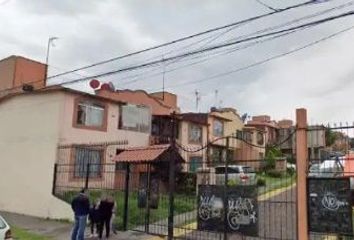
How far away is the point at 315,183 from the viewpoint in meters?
11.0

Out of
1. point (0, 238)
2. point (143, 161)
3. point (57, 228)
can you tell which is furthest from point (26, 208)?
point (0, 238)

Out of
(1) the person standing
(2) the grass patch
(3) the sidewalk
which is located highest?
(1) the person standing

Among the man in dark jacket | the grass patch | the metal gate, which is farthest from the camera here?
the grass patch

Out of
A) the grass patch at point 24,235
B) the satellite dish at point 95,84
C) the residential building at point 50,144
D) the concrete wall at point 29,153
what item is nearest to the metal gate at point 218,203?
the grass patch at point 24,235

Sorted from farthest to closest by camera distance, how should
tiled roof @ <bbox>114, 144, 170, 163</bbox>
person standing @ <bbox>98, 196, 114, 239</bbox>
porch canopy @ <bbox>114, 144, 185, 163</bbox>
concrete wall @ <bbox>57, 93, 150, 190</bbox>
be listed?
concrete wall @ <bbox>57, 93, 150, 190</bbox>
person standing @ <bbox>98, 196, 114, 239</bbox>
tiled roof @ <bbox>114, 144, 170, 163</bbox>
porch canopy @ <bbox>114, 144, 185, 163</bbox>

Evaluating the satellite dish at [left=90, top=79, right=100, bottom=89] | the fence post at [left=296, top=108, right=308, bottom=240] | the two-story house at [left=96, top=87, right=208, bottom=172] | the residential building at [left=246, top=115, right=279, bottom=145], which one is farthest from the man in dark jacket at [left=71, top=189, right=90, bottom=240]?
the residential building at [left=246, top=115, right=279, bottom=145]

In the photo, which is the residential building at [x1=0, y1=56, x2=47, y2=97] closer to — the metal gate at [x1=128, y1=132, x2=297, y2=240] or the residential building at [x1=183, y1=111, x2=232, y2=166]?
the residential building at [x1=183, y1=111, x2=232, y2=166]

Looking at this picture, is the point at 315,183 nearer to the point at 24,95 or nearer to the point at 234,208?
the point at 234,208

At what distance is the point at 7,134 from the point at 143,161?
1394 centimetres

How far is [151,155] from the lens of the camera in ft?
49.6

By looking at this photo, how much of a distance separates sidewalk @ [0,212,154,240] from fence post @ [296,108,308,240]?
5.22 m

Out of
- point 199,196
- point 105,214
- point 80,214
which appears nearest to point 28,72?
point 105,214

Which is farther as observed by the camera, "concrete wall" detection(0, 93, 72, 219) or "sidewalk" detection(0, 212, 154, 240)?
"concrete wall" detection(0, 93, 72, 219)

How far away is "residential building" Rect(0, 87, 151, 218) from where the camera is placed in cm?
2214
